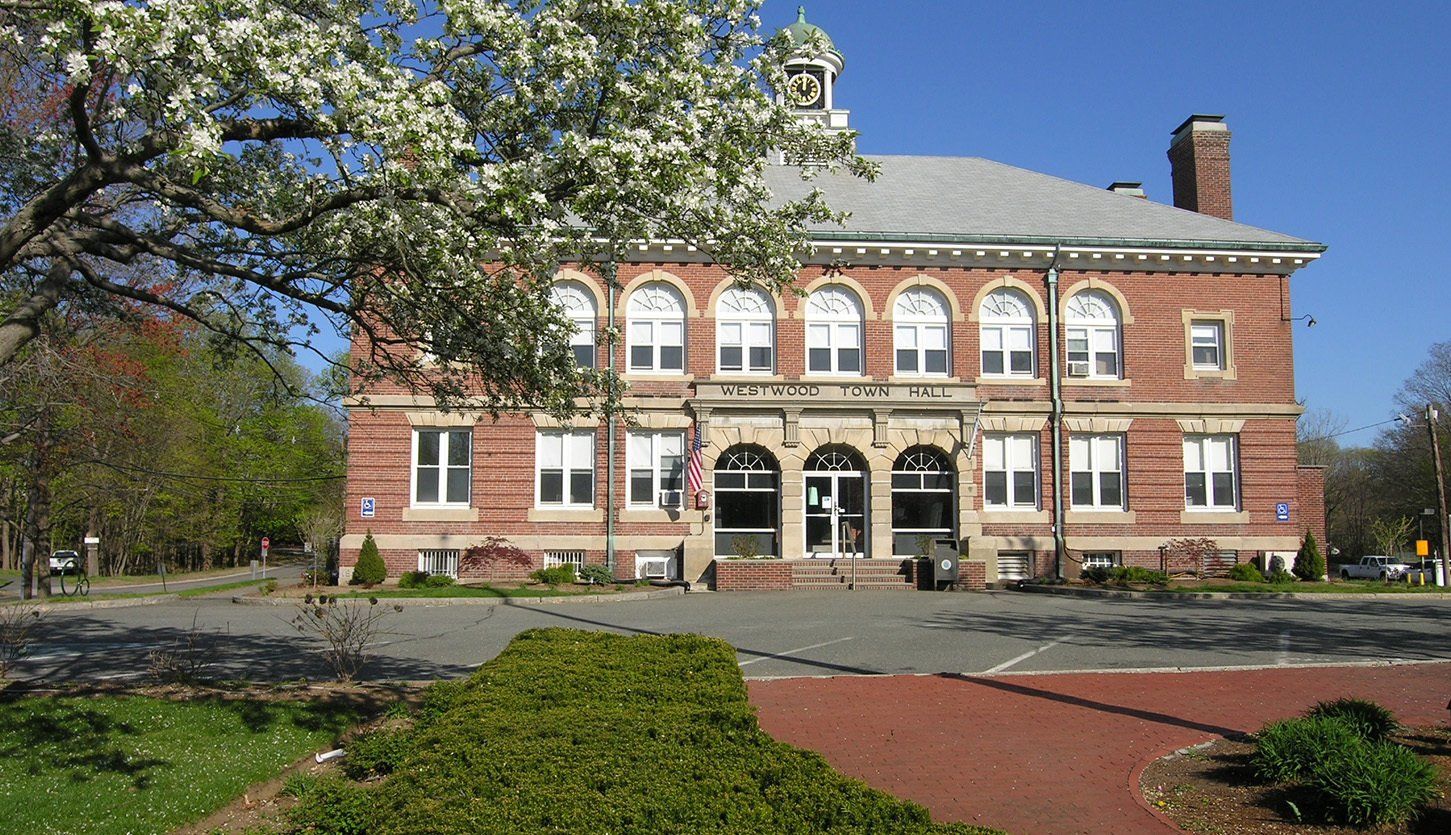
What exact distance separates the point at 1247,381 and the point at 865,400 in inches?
441

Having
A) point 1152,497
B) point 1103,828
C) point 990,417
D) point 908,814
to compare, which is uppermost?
point 990,417

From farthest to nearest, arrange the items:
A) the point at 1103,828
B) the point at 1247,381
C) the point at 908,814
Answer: the point at 1247,381
the point at 1103,828
the point at 908,814

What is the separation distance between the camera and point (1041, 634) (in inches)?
614

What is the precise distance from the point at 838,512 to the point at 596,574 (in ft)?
22.6

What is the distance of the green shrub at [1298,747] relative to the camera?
647 cm

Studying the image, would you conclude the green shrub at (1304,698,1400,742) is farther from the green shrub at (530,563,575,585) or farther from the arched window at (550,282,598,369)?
the arched window at (550,282,598,369)

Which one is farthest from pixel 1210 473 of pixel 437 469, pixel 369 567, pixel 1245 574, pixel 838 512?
pixel 369 567

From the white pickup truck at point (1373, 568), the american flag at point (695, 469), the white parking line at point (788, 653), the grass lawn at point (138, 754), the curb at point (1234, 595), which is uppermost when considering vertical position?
the american flag at point (695, 469)

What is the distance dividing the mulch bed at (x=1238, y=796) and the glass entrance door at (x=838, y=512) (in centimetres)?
1985

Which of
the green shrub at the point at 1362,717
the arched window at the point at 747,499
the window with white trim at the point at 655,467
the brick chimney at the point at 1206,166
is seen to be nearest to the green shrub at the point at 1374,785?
the green shrub at the point at 1362,717

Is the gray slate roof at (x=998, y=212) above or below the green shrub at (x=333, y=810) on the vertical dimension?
above

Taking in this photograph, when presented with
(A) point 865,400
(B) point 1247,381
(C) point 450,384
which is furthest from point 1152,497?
(C) point 450,384

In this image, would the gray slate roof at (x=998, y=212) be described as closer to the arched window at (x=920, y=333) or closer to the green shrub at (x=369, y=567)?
the arched window at (x=920, y=333)

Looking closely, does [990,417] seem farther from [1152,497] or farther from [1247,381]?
[1247,381]
